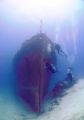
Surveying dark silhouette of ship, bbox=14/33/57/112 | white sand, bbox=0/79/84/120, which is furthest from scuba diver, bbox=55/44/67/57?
white sand, bbox=0/79/84/120

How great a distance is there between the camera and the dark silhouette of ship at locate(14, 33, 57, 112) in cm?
140

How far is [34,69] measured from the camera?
1.40 m

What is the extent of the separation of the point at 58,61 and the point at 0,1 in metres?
0.56

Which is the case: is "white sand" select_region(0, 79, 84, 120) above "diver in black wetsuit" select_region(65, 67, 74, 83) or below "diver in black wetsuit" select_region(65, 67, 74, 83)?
below

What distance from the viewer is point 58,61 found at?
1.43m

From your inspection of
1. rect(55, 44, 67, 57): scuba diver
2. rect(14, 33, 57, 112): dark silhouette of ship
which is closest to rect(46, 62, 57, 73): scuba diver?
rect(14, 33, 57, 112): dark silhouette of ship

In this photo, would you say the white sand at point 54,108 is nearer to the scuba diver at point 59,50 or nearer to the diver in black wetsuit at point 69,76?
the diver in black wetsuit at point 69,76

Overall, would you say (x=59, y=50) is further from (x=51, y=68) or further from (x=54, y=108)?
(x=54, y=108)

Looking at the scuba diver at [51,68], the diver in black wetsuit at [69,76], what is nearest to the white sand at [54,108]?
the diver in black wetsuit at [69,76]

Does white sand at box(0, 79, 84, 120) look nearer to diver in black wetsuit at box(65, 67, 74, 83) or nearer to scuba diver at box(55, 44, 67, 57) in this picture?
diver in black wetsuit at box(65, 67, 74, 83)

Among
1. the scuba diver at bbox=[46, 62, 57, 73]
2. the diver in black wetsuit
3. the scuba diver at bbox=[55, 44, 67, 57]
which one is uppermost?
the scuba diver at bbox=[55, 44, 67, 57]

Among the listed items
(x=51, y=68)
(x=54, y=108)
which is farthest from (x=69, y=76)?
(x=54, y=108)

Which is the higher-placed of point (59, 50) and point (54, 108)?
point (59, 50)

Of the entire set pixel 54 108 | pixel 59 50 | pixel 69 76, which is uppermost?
pixel 59 50
